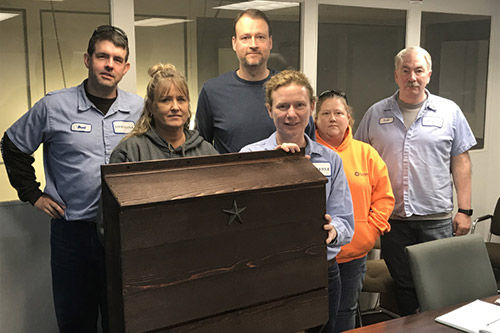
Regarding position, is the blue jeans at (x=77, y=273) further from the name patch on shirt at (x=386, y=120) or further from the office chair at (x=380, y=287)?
the name patch on shirt at (x=386, y=120)

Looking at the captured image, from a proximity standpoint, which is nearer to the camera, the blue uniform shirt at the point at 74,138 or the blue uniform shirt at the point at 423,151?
the blue uniform shirt at the point at 74,138

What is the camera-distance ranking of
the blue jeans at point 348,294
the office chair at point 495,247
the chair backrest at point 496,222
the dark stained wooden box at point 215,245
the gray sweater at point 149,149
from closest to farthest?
the dark stained wooden box at point 215,245 < the gray sweater at point 149,149 < the blue jeans at point 348,294 < the office chair at point 495,247 < the chair backrest at point 496,222

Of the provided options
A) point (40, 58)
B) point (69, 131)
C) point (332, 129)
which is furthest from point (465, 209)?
point (40, 58)

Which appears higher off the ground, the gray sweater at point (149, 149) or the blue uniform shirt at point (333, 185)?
the gray sweater at point (149, 149)

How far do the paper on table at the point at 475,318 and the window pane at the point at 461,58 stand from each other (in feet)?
8.53

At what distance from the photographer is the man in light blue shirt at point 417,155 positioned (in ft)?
10.6

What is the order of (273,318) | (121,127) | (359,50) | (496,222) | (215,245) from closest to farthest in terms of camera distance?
(215,245), (273,318), (121,127), (359,50), (496,222)

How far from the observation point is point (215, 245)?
1.40 m

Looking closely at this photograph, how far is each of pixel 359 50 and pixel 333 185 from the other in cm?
202

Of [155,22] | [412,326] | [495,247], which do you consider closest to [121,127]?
[155,22]

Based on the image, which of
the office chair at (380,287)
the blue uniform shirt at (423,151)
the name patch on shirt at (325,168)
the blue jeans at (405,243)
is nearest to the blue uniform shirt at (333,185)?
the name patch on shirt at (325,168)

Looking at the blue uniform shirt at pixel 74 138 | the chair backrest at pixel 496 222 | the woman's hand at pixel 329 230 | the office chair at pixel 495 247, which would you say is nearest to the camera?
the woman's hand at pixel 329 230

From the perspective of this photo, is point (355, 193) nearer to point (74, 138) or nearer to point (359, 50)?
point (74, 138)

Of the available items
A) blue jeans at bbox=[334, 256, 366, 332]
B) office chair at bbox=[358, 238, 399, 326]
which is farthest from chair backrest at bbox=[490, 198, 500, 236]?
blue jeans at bbox=[334, 256, 366, 332]
